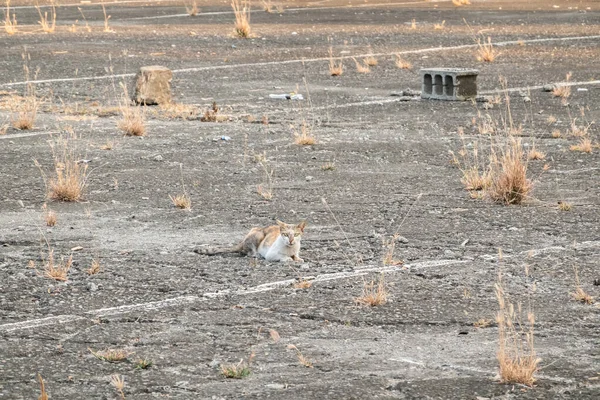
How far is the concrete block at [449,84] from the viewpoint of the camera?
56.6ft

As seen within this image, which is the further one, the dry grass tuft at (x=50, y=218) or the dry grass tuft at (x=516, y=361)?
the dry grass tuft at (x=50, y=218)

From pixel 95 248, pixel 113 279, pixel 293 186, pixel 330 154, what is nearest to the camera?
pixel 113 279

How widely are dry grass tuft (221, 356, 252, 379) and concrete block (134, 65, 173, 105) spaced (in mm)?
10476

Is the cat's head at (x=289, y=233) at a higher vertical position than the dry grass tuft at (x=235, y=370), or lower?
higher

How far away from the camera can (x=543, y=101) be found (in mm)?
17578

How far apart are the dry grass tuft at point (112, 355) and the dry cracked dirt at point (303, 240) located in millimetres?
36

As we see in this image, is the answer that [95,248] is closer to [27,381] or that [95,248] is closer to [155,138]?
[27,381]

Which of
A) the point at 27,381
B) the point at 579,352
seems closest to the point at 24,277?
the point at 27,381

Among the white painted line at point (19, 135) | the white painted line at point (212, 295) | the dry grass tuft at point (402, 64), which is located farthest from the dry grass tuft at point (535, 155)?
the dry grass tuft at point (402, 64)

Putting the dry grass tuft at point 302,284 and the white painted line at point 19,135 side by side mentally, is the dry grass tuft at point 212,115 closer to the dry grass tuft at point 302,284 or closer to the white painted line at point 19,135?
the white painted line at point 19,135

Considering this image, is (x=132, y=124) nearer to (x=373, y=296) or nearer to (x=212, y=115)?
(x=212, y=115)

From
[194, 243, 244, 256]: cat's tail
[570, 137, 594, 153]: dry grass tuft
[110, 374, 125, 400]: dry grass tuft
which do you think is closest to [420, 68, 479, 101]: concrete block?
[570, 137, 594, 153]: dry grass tuft

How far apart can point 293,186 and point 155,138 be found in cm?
335

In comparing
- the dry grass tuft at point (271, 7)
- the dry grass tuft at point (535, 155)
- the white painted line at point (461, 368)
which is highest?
the dry grass tuft at point (271, 7)
